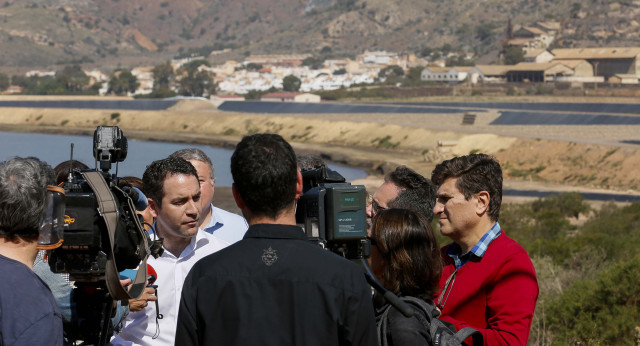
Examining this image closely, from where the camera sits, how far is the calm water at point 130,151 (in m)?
48.5

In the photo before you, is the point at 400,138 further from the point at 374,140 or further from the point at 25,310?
the point at 25,310

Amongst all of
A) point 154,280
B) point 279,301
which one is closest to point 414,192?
point 154,280

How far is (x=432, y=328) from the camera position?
3871mm

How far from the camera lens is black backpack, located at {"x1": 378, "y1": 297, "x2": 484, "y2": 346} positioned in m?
3.82

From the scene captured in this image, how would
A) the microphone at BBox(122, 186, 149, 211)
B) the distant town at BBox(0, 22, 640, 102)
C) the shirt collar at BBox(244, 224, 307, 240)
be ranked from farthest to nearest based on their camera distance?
the distant town at BBox(0, 22, 640, 102) → the microphone at BBox(122, 186, 149, 211) → the shirt collar at BBox(244, 224, 307, 240)

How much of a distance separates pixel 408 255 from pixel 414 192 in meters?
1.65

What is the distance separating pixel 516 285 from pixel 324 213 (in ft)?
4.31

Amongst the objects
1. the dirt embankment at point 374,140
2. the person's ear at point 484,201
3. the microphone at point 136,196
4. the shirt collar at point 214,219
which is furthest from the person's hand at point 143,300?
the dirt embankment at point 374,140

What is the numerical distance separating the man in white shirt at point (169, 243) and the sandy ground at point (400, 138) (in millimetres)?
28291

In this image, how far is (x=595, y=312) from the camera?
10664 millimetres

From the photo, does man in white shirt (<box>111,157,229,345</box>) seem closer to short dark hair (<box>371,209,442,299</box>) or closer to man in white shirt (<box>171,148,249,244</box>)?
man in white shirt (<box>171,148,249,244</box>)

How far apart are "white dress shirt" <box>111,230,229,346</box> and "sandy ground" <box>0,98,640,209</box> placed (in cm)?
2839

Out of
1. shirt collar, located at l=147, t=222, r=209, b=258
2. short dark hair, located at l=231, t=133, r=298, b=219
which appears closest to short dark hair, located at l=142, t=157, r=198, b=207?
shirt collar, located at l=147, t=222, r=209, b=258

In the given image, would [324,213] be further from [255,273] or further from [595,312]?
[595,312]
